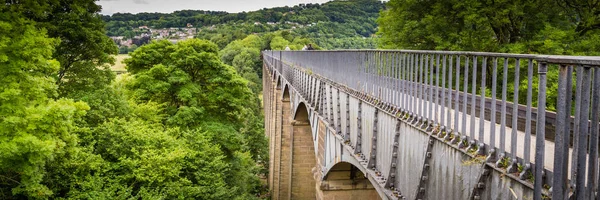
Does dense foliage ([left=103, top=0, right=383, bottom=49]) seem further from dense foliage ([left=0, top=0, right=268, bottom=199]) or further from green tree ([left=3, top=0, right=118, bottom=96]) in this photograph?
green tree ([left=3, top=0, right=118, bottom=96])

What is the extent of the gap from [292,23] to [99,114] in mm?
156351

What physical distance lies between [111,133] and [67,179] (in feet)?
7.18

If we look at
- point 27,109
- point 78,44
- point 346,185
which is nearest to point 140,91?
point 78,44

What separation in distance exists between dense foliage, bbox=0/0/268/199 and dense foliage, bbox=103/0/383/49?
129ft

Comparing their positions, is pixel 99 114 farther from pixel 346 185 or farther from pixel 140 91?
pixel 346 185

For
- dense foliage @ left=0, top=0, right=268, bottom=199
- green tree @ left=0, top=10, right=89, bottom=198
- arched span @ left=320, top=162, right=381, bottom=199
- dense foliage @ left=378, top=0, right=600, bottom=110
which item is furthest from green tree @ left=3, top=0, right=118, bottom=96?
dense foliage @ left=378, top=0, right=600, bottom=110

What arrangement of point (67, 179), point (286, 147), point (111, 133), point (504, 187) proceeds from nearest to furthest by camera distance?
1. point (504, 187)
2. point (67, 179)
3. point (111, 133)
4. point (286, 147)

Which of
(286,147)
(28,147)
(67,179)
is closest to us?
(28,147)

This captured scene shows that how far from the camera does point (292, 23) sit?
170 metres

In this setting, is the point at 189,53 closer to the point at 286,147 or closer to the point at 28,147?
the point at 286,147

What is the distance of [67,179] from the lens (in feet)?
40.3

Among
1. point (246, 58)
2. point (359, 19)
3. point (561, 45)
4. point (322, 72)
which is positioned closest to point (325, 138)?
point (322, 72)

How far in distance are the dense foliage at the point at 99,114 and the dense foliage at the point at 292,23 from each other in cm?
3941

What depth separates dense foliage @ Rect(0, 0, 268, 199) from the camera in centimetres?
1012
